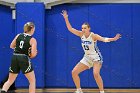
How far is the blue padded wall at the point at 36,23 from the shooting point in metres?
10.2

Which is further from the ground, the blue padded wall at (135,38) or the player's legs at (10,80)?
the blue padded wall at (135,38)

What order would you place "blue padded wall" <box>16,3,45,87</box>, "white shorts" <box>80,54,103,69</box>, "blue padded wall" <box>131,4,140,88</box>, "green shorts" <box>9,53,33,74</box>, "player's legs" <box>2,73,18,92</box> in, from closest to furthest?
"green shorts" <box>9,53,33,74</box> → "player's legs" <box>2,73,18,92</box> → "white shorts" <box>80,54,103,69</box> → "blue padded wall" <box>16,3,45,87</box> → "blue padded wall" <box>131,4,140,88</box>

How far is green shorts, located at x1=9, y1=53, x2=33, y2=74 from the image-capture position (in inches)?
270

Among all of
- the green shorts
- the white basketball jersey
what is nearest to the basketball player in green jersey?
the green shorts

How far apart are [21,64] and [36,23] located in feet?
11.4

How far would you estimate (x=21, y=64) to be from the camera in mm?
6875

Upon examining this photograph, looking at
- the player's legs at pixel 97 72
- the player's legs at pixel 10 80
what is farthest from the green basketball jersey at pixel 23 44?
the player's legs at pixel 97 72

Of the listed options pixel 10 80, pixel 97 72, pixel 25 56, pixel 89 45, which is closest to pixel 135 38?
pixel 89 45

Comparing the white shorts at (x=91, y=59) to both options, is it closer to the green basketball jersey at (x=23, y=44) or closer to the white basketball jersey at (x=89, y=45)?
the white basketball jersey at (x=89, y=45)

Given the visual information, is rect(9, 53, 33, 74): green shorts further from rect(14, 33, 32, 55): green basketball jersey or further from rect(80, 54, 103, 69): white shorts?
rect(80, 54, 103, 69): white shorts

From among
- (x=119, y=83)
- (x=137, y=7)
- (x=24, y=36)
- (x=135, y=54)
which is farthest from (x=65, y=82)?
Answer: (x=24, y=36)

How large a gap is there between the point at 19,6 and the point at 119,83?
12.5 ft

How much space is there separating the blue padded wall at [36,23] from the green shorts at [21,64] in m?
3.29

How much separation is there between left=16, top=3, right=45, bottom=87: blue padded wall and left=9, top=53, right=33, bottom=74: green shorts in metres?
3.29
